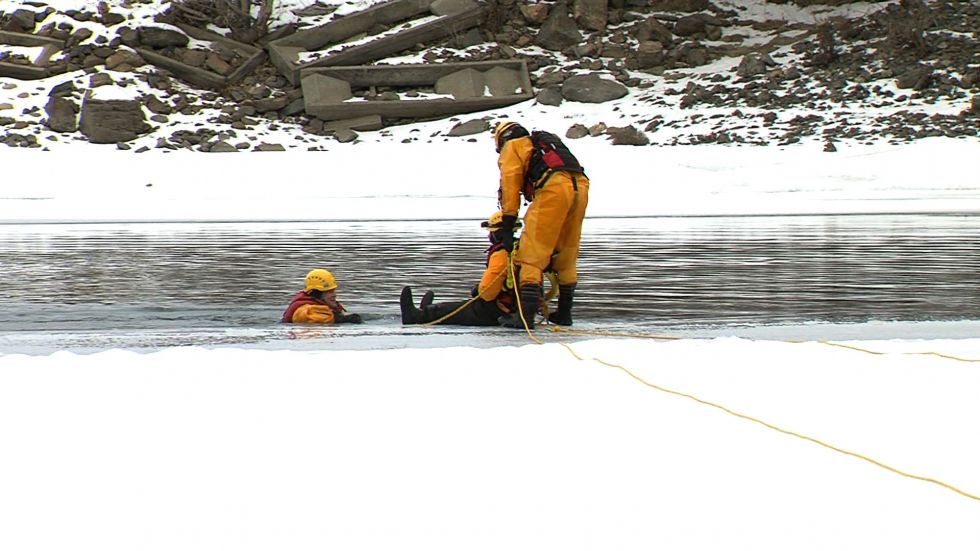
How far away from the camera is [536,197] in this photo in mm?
6988

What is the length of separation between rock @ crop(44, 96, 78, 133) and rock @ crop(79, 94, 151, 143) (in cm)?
25

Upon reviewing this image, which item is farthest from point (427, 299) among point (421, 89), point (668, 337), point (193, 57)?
point (193, 57)

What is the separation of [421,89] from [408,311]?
72.2 feet

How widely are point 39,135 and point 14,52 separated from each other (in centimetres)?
422

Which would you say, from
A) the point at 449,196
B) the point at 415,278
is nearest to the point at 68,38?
the point at 449,196

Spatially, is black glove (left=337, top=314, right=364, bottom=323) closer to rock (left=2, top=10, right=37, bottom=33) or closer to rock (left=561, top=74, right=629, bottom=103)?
rock (left=561, top=74, right=629, bottom=103)

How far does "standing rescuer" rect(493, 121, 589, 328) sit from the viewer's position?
6.93 metres

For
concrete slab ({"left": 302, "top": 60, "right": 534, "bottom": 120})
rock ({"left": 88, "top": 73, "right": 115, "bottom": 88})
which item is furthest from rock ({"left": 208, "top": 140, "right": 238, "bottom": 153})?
rock ({"left": 88, "top": 73, "right": 115, "bottom": 88})

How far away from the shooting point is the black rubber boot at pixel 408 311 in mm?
7668

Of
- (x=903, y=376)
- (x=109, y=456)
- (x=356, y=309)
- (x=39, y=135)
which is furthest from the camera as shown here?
(x=39, y=135)

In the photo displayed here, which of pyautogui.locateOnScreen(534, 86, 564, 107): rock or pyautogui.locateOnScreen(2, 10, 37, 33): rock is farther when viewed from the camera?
pyautogui.locateOnScreen(2, 10, 37, 33): rock

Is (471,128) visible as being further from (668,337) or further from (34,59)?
(668,337)

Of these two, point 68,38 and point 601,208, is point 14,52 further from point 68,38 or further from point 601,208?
point 601,208

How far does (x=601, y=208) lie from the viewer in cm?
2120
